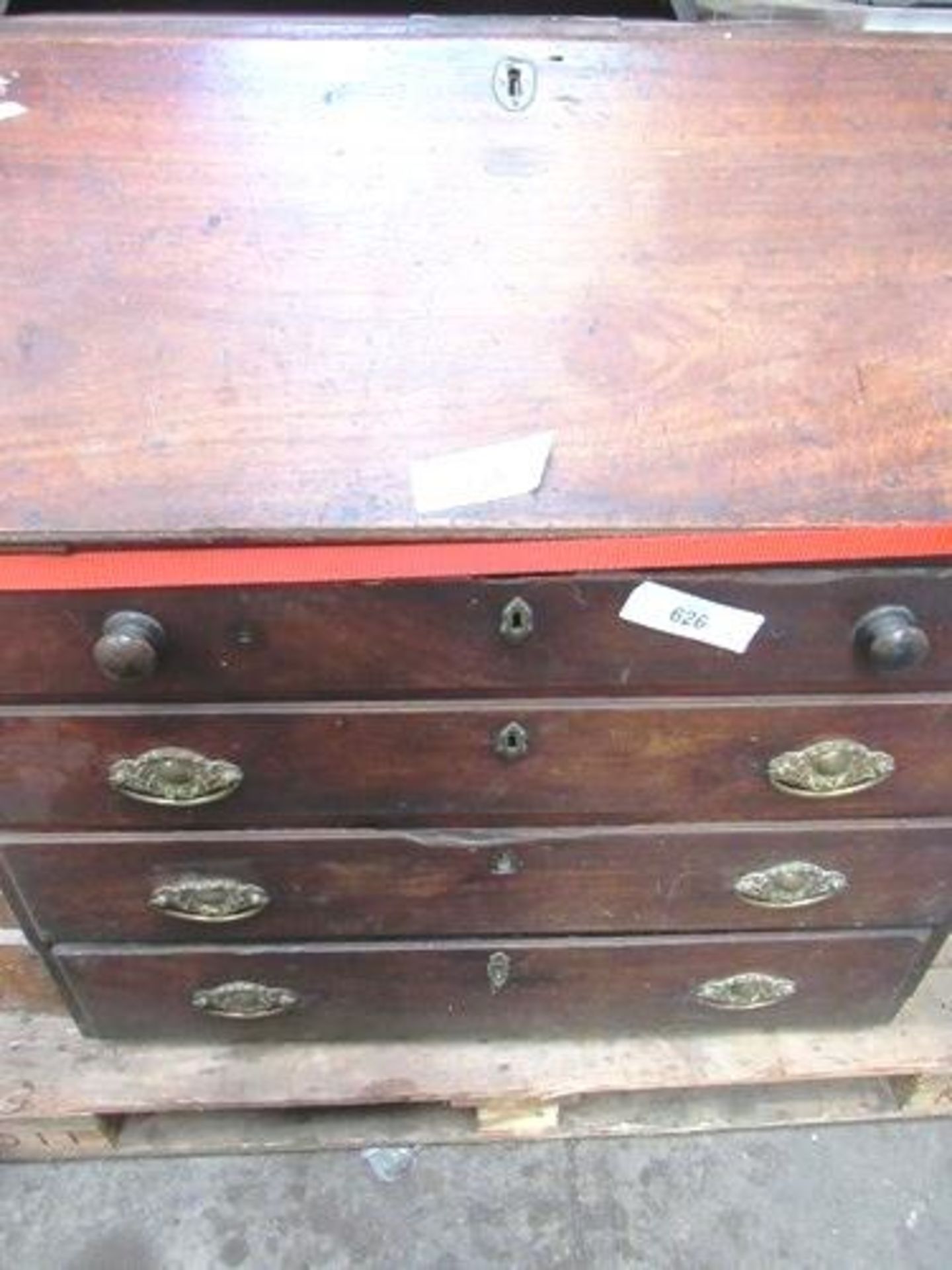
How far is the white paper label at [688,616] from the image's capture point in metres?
0.90

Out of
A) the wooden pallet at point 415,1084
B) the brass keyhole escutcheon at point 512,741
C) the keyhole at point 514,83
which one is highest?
the keyhole at point 514,83

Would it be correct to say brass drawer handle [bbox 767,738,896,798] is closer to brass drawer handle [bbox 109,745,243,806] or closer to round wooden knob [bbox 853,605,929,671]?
round wooden knob [bbox 853,605,929,671]

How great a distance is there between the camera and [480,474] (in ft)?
2.87

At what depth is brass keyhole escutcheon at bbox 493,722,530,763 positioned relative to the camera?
3.38ft

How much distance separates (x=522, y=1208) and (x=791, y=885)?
0.62 meters

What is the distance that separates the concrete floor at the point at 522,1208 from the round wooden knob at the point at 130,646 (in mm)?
908

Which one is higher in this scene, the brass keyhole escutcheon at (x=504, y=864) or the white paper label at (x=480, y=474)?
the white paper label at (x=480, y=474)

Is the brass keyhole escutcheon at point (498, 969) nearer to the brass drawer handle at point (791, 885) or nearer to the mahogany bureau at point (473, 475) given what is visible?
the mahogany bureau at point (473, 475)

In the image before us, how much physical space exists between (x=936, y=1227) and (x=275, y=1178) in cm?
87

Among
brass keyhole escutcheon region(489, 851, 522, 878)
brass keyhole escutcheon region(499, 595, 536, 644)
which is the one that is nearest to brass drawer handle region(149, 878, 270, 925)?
brass keyhole escutcheon region(489, 851, 522, 878)

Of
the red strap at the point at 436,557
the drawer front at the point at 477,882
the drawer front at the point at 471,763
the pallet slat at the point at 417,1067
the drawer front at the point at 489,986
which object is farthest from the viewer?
the pallet slat at the point at 417,1067

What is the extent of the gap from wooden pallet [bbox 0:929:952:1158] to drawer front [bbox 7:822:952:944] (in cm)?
26

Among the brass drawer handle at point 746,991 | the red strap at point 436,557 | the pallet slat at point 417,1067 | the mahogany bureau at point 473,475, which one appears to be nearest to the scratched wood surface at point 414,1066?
the pallet slat at point 417,1067

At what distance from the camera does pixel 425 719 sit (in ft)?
3.34
